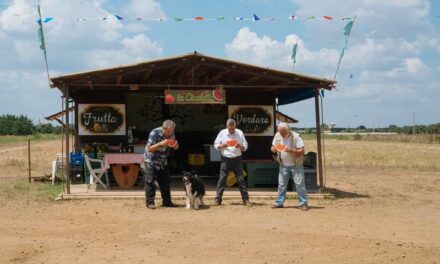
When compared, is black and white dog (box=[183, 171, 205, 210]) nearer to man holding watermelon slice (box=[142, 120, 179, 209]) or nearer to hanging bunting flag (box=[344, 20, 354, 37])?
man holding watermelon slice (box=[142, 120, 179, 209])

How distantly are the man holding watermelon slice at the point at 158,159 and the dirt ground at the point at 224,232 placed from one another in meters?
0.28

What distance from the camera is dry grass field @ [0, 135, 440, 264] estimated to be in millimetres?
6160

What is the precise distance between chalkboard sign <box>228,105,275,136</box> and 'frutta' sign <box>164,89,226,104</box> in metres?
2.35

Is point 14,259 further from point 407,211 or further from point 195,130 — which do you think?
point 195,130

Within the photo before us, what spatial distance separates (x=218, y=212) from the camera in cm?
932

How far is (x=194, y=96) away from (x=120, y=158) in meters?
2.07

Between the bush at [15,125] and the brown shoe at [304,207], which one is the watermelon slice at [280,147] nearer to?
the brown shoe at [304,207]

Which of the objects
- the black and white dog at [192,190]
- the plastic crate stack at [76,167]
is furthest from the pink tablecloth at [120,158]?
the black and white dog at [192,190]

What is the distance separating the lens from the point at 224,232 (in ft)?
24.6

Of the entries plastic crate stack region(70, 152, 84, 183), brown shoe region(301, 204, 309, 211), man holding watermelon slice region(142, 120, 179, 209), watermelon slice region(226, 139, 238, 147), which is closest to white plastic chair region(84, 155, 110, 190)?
plastic crate stack region(70, 152, 84, 183)

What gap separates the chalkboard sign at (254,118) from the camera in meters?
14.4

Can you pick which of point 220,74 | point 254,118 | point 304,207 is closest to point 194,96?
point 220,74

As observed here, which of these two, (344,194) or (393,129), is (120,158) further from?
(393,129)

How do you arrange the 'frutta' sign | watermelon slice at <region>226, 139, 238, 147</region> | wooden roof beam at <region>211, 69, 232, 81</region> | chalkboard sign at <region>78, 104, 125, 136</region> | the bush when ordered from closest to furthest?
watermelon slice at <region>226, 139, 238, 147</region>, the 'frutta' sign, wooden roof beam at <region>211, 69, 232, 81</region>, chalkboard sign at <region>78, 104, 125, 136</region>, the bush
